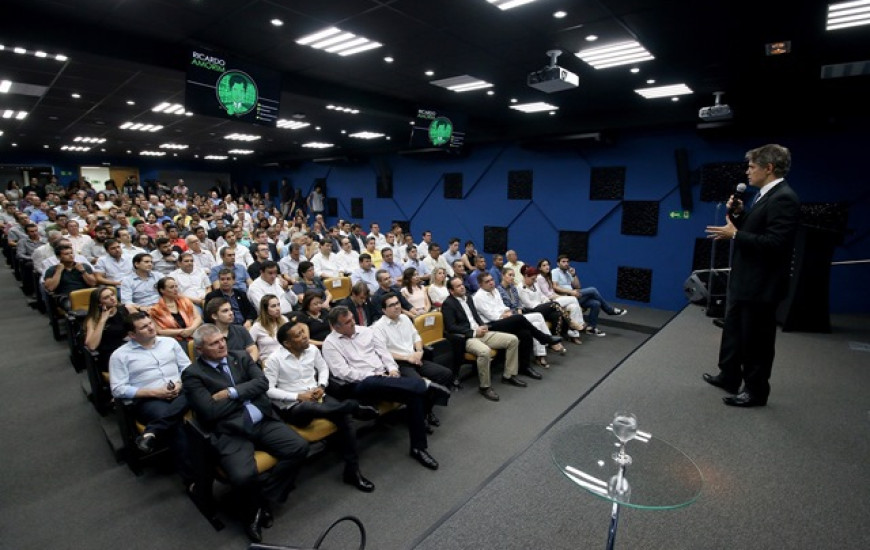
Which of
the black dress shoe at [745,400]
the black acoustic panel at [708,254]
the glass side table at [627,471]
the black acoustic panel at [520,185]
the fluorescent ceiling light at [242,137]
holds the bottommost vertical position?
the black dress shoe at [745,400]

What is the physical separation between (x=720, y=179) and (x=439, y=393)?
6.49 meters

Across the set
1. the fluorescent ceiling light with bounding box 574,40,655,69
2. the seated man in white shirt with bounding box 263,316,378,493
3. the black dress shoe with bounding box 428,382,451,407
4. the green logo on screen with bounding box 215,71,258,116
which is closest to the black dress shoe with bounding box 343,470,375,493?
the seated man in white shirt with bounding box 263,316,378,493

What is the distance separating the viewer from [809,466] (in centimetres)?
221

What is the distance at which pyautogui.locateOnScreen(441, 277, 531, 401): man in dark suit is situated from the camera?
4305 millimetres

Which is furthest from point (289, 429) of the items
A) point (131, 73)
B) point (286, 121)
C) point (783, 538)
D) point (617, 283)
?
point (286, 121)

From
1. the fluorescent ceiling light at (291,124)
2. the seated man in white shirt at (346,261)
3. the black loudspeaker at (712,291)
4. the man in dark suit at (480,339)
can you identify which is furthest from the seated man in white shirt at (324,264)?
the black loudspeaker at (712,291)

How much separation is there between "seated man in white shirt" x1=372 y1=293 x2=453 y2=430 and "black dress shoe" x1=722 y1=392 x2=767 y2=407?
2115mm

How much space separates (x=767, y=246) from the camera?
2312 mm

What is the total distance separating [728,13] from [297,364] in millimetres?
4600

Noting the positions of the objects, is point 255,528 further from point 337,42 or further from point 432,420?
point 337,42

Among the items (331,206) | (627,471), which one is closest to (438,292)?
(627,471)

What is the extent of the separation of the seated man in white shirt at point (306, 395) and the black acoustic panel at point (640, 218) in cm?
676

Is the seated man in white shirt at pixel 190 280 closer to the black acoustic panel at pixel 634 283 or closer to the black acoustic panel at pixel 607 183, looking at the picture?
the black acoustic panel at pixel 607 183

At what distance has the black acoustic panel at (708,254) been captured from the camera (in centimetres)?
692
